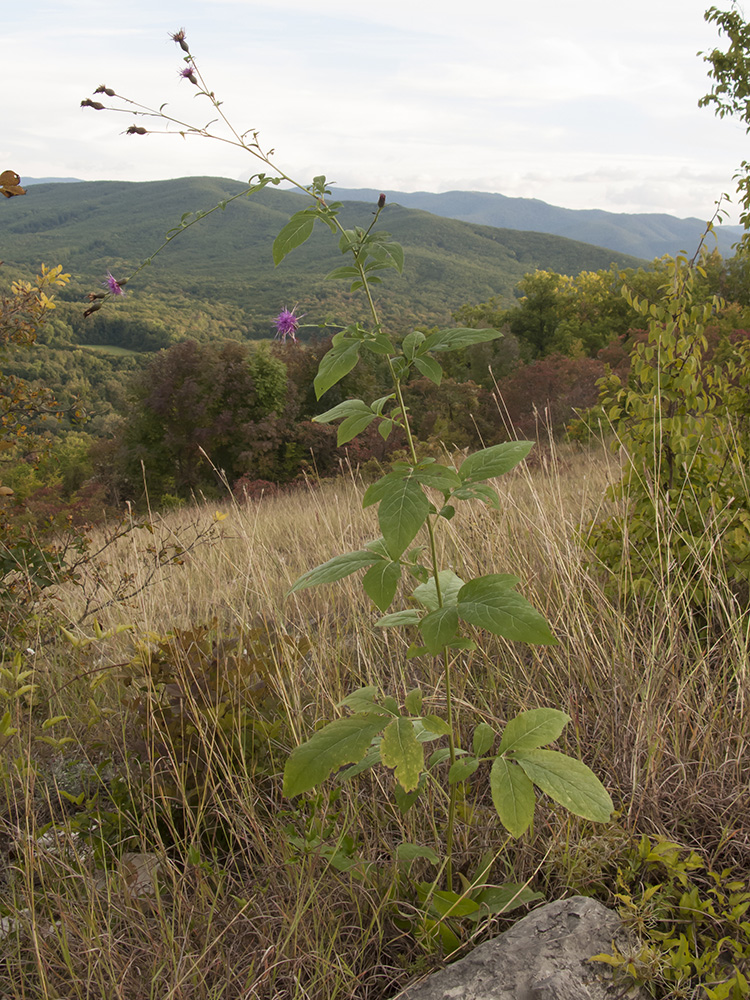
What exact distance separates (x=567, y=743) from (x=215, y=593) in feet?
6.64

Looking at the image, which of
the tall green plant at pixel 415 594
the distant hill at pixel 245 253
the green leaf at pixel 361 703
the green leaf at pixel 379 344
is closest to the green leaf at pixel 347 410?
the tall green plant at pixel 415 594

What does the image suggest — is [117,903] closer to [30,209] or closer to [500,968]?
[500,968]

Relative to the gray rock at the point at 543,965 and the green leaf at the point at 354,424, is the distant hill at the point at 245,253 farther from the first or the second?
the gray rock at the point at 543,965

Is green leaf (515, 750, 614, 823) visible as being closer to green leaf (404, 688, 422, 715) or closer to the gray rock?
green leaf (404, 688, 422, 715)

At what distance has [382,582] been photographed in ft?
3.44

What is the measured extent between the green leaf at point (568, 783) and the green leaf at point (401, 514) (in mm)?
466

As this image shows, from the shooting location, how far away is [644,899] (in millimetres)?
1208

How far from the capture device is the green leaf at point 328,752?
Result: 1.02m

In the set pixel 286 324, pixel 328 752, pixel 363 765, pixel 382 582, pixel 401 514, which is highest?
pixel 286 324

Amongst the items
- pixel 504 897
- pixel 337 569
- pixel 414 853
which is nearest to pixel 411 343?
pixel 337 569

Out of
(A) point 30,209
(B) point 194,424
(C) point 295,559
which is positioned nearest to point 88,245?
(A) point 30,209

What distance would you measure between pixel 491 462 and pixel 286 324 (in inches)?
29.5

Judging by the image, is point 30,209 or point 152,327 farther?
point 30,209

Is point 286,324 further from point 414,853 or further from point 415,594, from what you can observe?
point 414,853
